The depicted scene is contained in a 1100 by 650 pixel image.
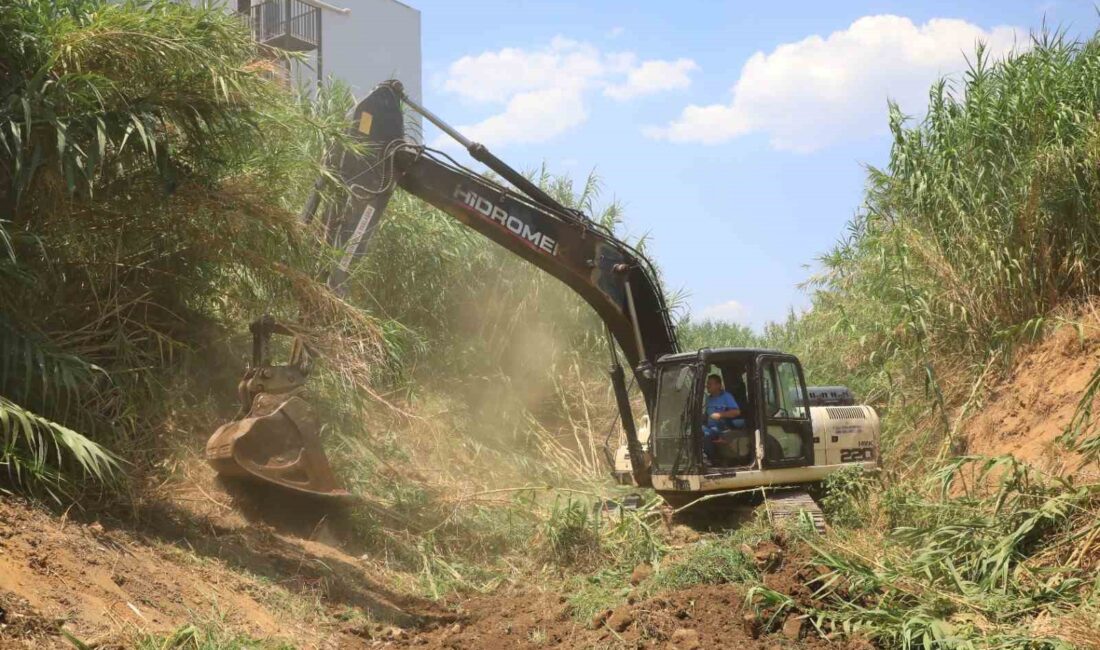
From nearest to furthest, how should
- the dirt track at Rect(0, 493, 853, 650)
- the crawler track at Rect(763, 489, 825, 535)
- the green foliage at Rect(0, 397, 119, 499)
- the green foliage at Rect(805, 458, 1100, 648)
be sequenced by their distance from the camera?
1. the dirt track at Rect(0, 493, 853, 650)
2. the green foliage at Rect(805, 458, 1100, 648)
3. the green foliage at Rect(0, 397, 119, 499)
4. the crawler track at Rect(763, 489, 825, 535)

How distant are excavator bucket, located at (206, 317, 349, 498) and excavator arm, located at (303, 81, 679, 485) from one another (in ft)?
3.30

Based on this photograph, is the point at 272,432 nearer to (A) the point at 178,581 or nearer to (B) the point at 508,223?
(A) the point at 178,581

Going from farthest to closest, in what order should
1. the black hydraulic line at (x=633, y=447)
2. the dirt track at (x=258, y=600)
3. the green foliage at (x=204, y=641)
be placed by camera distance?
the black hydraulic line at (x=633, y=447)
the dirt track at (x=258, y=600)
the green foliage at (x=204, y=641)

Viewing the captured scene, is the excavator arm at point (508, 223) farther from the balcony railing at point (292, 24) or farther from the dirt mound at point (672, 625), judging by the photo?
the balcony railing at point (292, 24)

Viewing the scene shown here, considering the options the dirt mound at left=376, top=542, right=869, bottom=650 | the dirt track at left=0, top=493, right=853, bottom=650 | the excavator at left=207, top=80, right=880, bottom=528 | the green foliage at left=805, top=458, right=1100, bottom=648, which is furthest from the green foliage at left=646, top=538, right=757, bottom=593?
the excavator at left=207, top=80, right=880, bottom=528

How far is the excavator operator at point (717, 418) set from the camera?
354 inches

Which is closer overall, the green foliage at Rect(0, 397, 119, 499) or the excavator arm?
the green foliage at Rect(0, 397, 119, 499)

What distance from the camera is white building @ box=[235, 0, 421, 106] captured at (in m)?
22.6

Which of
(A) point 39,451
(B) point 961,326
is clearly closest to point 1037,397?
(B) point 961,326

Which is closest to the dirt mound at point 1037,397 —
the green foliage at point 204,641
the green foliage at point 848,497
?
the green foliage at point 848,497

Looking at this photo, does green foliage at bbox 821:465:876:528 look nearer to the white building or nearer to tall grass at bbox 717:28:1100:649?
tall grass at bbox 717:28:1100:649

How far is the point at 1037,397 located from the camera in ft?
32.3

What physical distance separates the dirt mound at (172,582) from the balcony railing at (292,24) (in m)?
15.5

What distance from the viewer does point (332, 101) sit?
13023 mm
